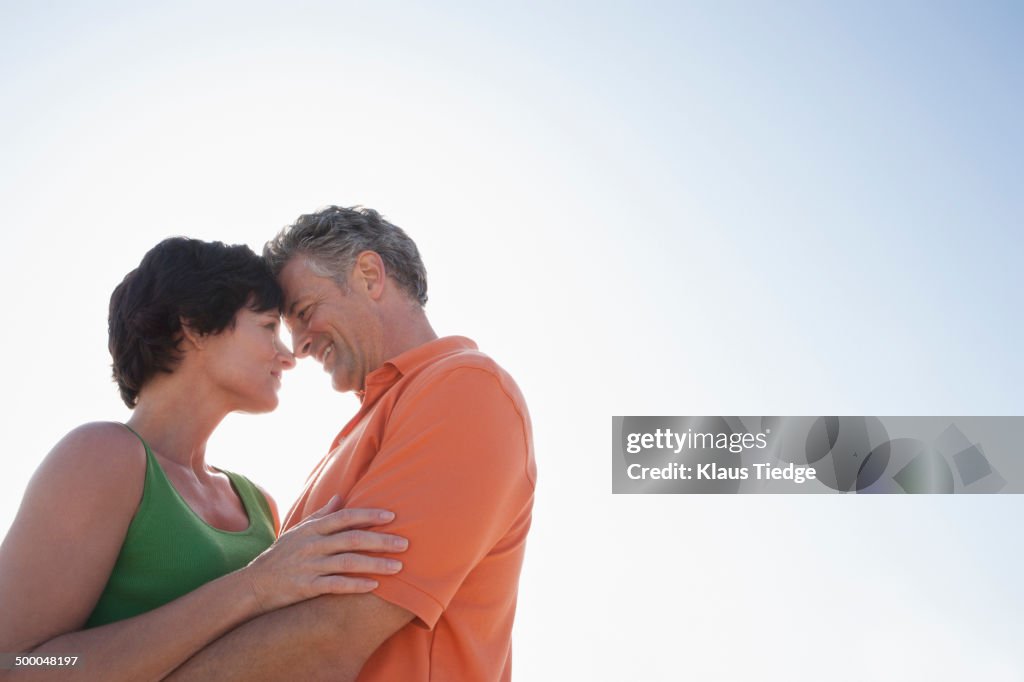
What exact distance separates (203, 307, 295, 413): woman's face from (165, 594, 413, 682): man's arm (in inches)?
44.0

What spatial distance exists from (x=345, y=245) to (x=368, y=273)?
142 mm

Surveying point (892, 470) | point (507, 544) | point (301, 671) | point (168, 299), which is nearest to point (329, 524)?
point (301, 671)

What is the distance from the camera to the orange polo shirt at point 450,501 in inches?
98.7

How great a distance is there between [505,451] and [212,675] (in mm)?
980

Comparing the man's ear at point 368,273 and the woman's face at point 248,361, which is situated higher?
the man's ear at point 368,273

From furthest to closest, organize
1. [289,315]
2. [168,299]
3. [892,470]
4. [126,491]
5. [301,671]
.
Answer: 1. [892,470]
2. [289,315]
3. [168,299]
4. [126,491]
5. [301,671]

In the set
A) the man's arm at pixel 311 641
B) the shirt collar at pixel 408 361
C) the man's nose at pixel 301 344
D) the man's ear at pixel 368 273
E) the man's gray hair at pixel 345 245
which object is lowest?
the man's arm at pixel 311 641

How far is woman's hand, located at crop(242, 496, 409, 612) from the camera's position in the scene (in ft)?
7.99

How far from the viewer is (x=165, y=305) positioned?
10.5 ft

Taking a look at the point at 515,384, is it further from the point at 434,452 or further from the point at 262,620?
the point at 262,620

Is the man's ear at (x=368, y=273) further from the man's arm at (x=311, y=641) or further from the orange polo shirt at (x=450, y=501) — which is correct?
the man's arm at (x=311, y=641)

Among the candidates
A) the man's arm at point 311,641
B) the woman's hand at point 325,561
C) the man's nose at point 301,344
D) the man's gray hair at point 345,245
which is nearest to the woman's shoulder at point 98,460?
the woman's hand at point 325,561

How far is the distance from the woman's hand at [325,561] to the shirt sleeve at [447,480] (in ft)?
0.14

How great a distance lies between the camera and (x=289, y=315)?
3.74m
